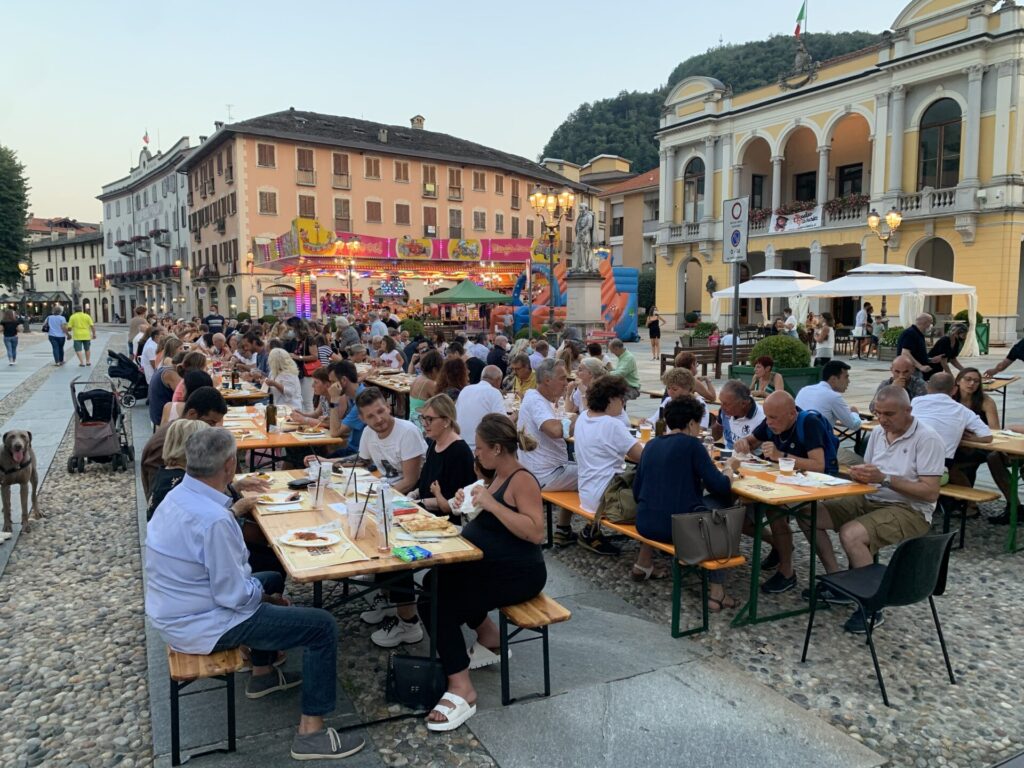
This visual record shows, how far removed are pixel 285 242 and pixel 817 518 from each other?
24.0 metres

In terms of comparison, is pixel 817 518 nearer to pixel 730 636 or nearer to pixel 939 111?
pixel 730 636

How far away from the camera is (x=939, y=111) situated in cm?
2405

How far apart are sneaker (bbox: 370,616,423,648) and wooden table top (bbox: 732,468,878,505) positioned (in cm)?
198

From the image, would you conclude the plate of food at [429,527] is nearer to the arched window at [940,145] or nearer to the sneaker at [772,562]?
the sneaker at [772,562]

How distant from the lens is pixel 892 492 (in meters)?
4.70

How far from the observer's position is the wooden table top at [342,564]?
10.0 ft

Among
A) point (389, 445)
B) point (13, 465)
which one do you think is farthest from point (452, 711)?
point (13, 465)

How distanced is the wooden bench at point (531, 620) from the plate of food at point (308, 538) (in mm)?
864

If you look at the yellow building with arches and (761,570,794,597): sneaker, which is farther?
the yellow building with arches

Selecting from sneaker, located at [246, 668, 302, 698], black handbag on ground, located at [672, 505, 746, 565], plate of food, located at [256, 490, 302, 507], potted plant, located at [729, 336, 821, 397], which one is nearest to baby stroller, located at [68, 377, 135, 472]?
plate of food, located at [256, 490, 302, 507]

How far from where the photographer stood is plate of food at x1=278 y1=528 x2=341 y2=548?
3.42m

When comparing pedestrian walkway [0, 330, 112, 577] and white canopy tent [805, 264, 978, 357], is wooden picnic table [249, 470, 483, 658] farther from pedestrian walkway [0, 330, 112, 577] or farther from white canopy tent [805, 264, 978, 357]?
white canopy tent [805, 264, 978, 357]

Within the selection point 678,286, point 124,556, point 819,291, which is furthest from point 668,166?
point 124,556

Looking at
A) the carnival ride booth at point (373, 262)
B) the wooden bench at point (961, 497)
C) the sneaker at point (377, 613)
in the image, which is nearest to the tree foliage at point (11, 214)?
the carnival ride booth at point (373, 262)
